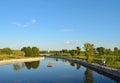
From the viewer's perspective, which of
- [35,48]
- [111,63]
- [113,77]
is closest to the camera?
[113,77]

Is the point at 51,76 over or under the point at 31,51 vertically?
under

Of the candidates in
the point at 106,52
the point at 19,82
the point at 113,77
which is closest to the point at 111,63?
the point at 113,77

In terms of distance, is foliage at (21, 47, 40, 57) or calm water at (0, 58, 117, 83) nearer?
calm water at (0, 58, 117, 83)

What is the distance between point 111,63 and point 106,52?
230ft

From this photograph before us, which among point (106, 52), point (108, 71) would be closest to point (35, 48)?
point (106, 52)

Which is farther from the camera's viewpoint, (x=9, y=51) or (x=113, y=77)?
(x=9, y=51)

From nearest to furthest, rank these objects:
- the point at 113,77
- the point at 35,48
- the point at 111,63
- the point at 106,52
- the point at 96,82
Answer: the point at 96,82, the point at 113,77, the point at 111,63, the point at 106,52, the point at 35,48

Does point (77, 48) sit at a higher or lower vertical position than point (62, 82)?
higher

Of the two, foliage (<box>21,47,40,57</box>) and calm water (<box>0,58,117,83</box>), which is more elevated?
foliage (<box>21,47,40,57</box>)

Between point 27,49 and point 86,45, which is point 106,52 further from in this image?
point 27,49

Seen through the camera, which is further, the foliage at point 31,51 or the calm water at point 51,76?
the foliage at point 31,51

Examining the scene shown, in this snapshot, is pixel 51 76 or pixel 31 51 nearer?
pixel 51 76

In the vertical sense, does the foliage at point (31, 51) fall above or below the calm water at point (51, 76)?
above

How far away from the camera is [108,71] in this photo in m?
55.5
